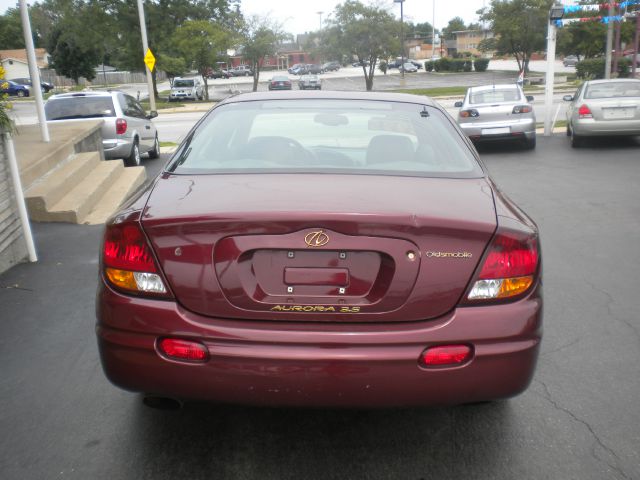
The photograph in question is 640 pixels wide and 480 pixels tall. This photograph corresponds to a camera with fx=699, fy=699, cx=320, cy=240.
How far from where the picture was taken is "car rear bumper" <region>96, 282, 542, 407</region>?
105 inches

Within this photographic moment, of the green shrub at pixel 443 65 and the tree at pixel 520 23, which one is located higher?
the tree at pixel 520 23

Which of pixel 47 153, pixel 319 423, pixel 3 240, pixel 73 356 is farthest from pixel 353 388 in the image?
pixel 47 153

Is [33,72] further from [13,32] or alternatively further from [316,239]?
[13,32]

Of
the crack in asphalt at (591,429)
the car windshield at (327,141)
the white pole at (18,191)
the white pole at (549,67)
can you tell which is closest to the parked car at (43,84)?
the white pole at (549,67)

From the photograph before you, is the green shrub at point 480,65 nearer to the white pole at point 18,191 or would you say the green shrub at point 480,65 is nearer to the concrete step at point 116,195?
the concrete step at point 116,195

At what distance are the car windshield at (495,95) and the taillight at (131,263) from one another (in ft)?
46.3

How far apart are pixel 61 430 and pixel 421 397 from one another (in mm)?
1826

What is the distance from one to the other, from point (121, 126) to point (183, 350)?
38.8 ft

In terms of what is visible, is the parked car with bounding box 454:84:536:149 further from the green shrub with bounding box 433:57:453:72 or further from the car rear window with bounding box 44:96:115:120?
the green shrub with bounding box 433:57:453:72

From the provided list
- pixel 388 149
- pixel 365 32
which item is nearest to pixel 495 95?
pixel 388 149

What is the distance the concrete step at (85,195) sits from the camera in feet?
27.6

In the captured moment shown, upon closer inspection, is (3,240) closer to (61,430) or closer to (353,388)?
(61,430)

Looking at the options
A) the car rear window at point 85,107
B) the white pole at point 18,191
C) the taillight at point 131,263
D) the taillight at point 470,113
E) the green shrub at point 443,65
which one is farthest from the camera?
the green shrub at point 443,65

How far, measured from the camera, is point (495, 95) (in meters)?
16.0
